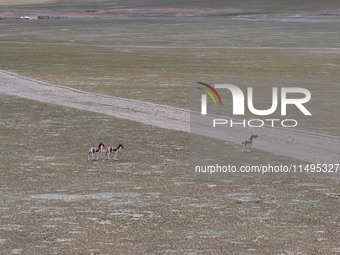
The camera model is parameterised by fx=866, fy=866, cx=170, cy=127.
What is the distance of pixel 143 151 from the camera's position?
22141 mm

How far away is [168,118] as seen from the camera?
28.7 m

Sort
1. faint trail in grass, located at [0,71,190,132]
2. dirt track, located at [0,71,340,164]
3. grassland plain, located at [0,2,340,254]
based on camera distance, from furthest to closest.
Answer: faint trail in grass, located at [0,71,190,132], dirt track, located at [0,71,340,164], grassland plain, located at [0,2,340,254]

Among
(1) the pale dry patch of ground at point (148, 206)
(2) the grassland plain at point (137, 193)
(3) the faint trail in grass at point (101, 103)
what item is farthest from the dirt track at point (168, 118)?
(1) the pale dry patch of ground at point (148, 206)

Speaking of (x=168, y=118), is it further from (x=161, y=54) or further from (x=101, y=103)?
(x=161, y=54)

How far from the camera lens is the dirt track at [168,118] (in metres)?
22.3

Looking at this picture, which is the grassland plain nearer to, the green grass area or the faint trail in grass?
the green grass area

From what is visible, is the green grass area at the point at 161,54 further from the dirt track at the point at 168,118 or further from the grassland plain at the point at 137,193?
the dirt track at the point at 168,118

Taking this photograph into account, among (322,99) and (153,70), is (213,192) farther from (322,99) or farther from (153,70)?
(153,70)

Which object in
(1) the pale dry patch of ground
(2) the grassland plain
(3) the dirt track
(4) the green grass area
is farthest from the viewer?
(4) the green grass area

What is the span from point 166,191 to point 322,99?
17.4 meters

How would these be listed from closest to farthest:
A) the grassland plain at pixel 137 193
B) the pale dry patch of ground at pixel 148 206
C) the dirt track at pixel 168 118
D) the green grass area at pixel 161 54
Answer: the pale dry patch of ground at pixel 148 206 < the grassland plain at pixel 137 193 < the dirt track at pixel 168 118 < the green grass area at pixel 161 54

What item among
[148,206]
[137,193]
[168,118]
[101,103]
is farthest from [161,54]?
[148,206]

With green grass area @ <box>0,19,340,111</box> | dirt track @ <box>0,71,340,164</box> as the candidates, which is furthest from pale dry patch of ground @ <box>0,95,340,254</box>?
green grass area @ <box>0,19,340,111</box>

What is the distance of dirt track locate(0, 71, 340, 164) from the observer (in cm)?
2228
